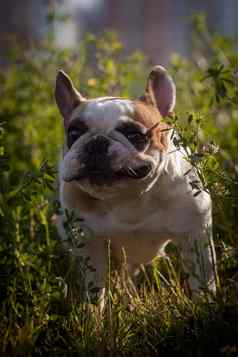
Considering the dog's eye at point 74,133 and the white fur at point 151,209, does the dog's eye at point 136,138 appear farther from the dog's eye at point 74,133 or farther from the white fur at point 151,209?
the dog's eye at point 74,133

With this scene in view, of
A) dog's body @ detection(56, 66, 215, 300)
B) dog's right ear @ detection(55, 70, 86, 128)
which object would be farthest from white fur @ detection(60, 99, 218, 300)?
dog's right ear @ detection(55, 70, 86, 128)

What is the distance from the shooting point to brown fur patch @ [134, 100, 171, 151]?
120 inches

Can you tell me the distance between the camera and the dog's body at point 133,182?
2910 mm

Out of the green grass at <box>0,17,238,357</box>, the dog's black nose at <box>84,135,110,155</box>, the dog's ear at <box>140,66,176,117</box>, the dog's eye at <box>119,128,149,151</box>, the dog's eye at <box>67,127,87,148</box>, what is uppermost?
the dog's ear at <box>140,66,176,117</box>

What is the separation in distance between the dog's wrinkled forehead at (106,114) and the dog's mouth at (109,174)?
20 centimetres

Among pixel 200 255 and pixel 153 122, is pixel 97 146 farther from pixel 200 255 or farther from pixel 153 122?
pixel 200 255

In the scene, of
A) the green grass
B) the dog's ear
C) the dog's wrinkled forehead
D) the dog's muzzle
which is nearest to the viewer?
the green grass

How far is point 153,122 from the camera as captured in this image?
3.10 metres

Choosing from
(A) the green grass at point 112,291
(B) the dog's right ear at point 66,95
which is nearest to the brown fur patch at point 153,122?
(A) the green grass at point 112,291

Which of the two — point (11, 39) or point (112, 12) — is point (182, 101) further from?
point (112, 12)

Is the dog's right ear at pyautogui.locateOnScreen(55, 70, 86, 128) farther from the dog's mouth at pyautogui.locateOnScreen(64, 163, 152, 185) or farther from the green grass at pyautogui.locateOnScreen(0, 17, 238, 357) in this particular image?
the dog's mouth at pyautogui.locateOnScreen(64, 163, 152, 185)

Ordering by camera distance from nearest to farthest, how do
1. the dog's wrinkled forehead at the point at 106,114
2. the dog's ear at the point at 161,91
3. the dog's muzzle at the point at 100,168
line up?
the dog's muzzle at the point at 100,168, the dog's wrinkled forehead at the point at 106,114, the dog's ear at the point at 161,91

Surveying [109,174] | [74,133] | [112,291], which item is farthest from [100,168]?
[112,291]

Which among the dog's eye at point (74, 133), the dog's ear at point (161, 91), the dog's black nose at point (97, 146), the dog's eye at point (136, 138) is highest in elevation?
the dog's ear at point (161, 91)
